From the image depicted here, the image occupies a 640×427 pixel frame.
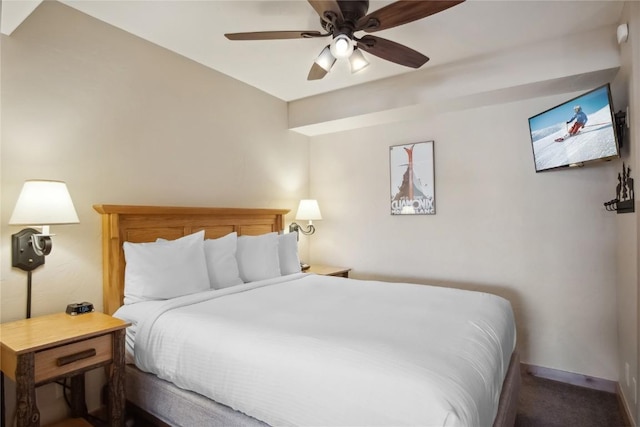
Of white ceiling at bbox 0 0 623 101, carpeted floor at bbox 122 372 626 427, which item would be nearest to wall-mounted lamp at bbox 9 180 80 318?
white ceiling at bbox 0 0 623 101

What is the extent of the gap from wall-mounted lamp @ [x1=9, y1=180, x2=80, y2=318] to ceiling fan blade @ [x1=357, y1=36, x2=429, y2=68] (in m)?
1.96

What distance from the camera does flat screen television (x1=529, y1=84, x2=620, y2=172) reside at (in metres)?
2.27

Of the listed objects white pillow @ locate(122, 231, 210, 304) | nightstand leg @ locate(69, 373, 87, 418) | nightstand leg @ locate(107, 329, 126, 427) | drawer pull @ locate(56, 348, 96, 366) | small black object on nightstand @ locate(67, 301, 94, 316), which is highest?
white pillow @ locate(122, 231, 210, 304)

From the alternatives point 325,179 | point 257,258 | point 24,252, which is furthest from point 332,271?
point 24,252

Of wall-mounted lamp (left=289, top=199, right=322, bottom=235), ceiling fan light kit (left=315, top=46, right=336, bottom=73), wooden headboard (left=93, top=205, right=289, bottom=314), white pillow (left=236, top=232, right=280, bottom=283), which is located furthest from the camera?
wall-mounted lamp (left=289, top=199, right=322, bottom=235)

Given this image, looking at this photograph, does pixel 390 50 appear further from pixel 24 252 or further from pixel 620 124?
pixel 24 252

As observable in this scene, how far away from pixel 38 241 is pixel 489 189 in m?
3.48

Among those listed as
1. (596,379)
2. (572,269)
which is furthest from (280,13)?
(596,379)

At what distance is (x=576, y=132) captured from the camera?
252 cm

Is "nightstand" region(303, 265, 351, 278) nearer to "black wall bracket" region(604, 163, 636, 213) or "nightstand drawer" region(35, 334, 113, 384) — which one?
"nightstand drawer" region(35, 334, 113, 384)

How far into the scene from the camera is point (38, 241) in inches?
78.6

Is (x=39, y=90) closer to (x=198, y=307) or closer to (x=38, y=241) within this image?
(x=38, y=241)

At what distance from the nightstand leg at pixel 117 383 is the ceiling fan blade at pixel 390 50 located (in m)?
2.16

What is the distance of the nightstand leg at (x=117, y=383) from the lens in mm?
1831
